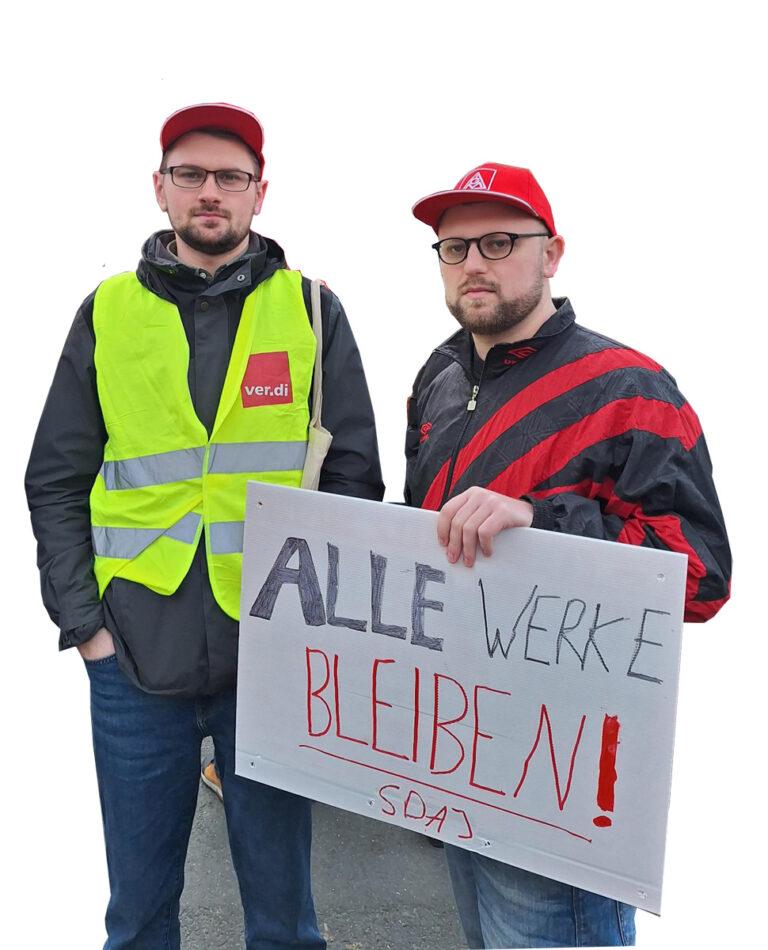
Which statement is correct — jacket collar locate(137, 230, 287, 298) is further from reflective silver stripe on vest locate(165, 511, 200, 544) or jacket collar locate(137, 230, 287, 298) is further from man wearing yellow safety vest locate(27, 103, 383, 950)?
reflective silver stripe on vest locate(165, 511, 200, 544)

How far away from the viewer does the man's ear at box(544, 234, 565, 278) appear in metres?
2.26

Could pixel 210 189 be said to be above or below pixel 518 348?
above

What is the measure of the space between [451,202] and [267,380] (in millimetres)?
698

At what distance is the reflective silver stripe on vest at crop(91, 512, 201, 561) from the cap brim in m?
1.02

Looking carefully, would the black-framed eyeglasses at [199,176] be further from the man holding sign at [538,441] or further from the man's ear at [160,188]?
the man holding sign at [538,441]

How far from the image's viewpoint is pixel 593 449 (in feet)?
6.73

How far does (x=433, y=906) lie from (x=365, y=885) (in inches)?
11.3

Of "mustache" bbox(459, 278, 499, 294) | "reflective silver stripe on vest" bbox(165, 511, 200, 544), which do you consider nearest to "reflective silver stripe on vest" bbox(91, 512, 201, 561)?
"reflective silver stripe on vest" bbox(165, 511, 200, 544)

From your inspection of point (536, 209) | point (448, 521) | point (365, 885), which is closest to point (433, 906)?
point (365, 885)

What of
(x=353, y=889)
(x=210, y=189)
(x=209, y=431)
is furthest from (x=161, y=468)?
(x=353, y=889)

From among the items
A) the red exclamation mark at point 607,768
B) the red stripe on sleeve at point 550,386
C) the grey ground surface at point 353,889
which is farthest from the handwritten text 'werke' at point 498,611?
the grey ground surface at point 353,889

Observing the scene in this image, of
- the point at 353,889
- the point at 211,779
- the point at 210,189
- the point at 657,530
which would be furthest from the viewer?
the point at 211,779

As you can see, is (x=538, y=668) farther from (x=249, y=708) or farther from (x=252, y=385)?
(x=252, y=385)

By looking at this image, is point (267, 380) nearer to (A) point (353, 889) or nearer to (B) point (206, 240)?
(B) point (206, 240)
